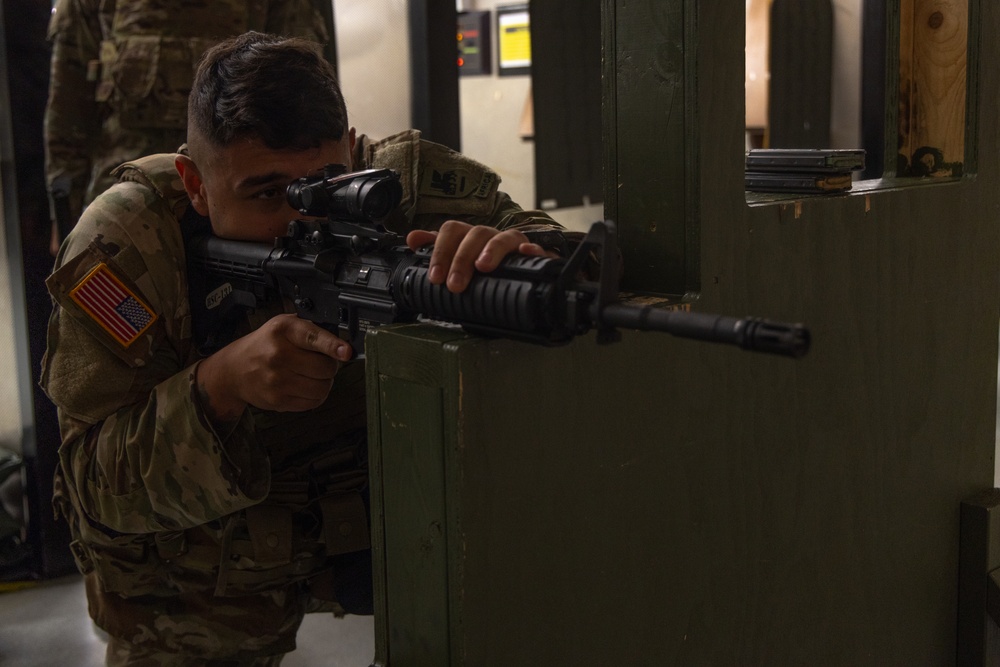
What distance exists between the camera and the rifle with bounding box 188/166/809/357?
858mm

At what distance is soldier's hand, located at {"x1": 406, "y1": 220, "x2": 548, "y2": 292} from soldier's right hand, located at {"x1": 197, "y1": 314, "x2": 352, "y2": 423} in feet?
0.84

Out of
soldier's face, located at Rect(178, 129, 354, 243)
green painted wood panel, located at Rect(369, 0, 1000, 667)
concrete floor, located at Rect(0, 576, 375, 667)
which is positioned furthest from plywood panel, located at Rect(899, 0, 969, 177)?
concrete floor, located at Rect(0, 576, 375, 667)

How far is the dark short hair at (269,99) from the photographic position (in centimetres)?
140

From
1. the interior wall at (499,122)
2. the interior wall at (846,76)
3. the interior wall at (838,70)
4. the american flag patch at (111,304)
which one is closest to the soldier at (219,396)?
the american flag patch at (111,304)

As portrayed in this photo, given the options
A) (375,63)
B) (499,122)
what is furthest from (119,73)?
(499,122)

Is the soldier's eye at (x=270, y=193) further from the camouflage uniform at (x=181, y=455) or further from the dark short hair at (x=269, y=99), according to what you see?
the camouflage uniform at (x=181, y=455)

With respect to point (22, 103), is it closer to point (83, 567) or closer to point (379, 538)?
point (83, 567)

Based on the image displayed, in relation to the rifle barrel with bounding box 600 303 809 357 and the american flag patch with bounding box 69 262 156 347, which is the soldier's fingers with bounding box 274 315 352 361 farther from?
the rifle barrel with bounding box 600 303 809 357

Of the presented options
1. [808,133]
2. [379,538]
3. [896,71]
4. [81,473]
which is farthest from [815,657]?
[808,133]

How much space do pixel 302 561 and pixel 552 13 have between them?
2.98 meters

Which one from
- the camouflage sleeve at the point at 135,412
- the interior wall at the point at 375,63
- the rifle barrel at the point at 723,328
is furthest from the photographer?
the interior wall at the point at 375,63

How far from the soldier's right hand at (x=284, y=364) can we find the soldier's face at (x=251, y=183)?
23cm

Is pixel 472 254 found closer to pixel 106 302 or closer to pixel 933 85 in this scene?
pixel 106 302

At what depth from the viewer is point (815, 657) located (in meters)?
1.40
